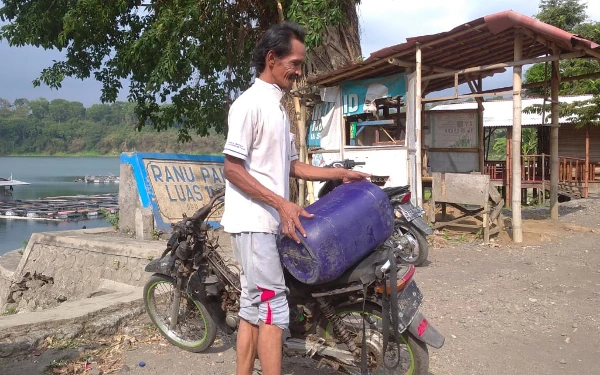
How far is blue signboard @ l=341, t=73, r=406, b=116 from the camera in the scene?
847 cm

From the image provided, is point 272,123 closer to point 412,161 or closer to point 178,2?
point 412,161

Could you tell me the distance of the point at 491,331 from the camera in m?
3.96

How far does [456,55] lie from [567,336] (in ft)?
18.4

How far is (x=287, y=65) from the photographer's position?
8.04 feet

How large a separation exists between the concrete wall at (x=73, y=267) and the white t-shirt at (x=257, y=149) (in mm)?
3679

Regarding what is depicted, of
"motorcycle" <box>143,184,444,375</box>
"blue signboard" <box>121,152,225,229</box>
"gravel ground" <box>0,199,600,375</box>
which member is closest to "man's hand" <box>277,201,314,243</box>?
"motorcycle" <box>143,184,444,375</box>

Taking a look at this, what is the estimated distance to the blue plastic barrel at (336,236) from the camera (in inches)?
95.3

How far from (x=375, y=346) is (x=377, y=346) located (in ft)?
0.03

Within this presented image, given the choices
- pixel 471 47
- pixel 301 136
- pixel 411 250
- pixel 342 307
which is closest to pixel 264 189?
pixel 342 307

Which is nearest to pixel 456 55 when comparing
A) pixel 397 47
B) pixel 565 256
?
pixel 397 47

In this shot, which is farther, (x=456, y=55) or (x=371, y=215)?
(x=456, y=55)

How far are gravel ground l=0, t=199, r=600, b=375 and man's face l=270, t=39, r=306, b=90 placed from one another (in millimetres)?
1704

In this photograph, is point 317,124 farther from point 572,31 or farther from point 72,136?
point 72,136

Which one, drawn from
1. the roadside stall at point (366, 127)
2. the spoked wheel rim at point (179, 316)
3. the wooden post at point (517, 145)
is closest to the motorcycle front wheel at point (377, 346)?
the spoked wheel rim at point (179, 316)
